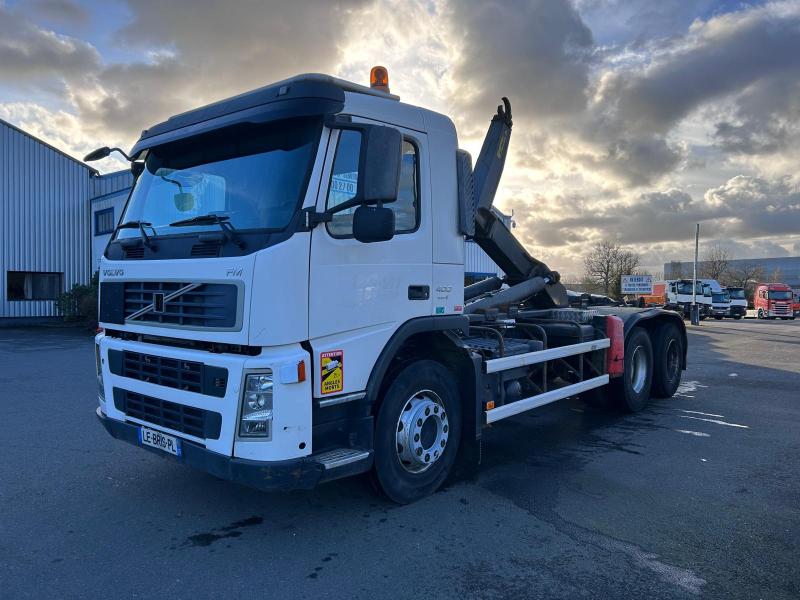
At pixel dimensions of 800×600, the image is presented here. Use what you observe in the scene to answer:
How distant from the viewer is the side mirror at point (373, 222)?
352cm

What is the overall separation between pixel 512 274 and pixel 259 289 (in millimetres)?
4584

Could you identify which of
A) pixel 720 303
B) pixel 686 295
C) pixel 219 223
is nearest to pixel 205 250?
pixel 219 223

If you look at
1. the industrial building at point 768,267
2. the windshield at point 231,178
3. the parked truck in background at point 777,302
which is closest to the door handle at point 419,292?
the windshield at point 231,178

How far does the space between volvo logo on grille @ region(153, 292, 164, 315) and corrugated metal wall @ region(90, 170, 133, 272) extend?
75.4 ft

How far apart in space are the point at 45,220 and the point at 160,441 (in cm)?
2612

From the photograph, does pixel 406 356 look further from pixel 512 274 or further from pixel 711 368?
pixel 711 368

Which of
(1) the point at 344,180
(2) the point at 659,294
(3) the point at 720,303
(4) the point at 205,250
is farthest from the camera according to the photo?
(2) the point at 659,294

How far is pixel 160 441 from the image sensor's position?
155 inches

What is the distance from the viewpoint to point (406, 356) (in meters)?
4.53

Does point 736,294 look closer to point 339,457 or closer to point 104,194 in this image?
point 104,194

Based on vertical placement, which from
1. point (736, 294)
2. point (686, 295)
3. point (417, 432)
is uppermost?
point (736, 294)

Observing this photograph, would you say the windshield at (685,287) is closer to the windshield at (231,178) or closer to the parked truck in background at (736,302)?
the parked truck in background at (736,302)

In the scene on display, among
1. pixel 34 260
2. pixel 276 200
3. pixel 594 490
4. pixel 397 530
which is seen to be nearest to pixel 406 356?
pixel 397 530

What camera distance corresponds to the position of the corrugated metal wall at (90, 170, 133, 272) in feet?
81.4
